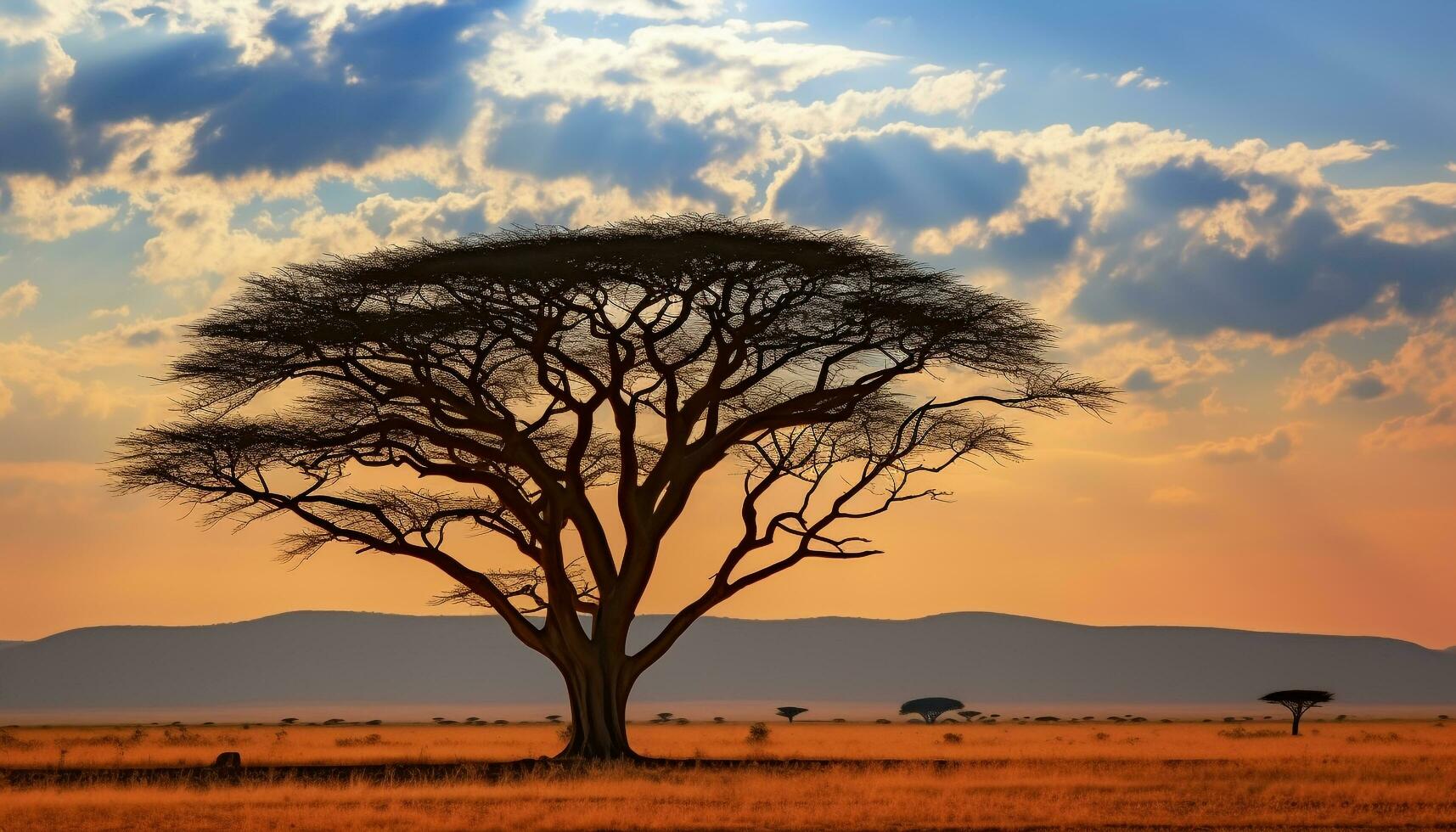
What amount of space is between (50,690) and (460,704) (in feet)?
169

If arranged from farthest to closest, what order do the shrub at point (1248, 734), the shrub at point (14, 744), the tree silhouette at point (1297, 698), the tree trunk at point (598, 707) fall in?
1. the tree silhouette at point (1297, 698)
2. the shrub at point (1248, 734)
3. the shrub at point (14, 744)
4. the tree trunk at point (598, 707)

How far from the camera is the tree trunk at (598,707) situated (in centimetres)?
3130

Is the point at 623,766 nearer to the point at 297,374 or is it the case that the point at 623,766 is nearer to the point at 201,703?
the point at 297,374

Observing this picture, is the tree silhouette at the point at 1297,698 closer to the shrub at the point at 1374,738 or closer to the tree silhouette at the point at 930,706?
the shrub at the point at 1374,738

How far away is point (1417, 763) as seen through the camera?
3600cm

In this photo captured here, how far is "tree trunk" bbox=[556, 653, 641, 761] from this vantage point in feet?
103

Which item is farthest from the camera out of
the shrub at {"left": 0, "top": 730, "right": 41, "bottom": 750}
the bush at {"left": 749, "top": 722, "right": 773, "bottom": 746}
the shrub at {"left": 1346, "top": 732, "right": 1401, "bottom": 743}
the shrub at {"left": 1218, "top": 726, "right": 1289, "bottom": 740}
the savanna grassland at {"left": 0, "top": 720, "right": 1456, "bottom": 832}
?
the shrub at {"left": 1218, "top": 726, "right": 1289, "bottom": 740}

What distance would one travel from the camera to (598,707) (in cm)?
3155

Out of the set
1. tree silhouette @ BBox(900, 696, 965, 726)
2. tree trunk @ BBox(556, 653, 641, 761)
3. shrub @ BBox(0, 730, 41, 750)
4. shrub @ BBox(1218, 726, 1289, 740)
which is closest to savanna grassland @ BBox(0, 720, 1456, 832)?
tree trunk @ BBox(556, 653, 641, 761)

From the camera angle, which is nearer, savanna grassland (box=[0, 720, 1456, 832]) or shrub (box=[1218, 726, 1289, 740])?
savanna grassland (box=[0, 720, 1456, 832])

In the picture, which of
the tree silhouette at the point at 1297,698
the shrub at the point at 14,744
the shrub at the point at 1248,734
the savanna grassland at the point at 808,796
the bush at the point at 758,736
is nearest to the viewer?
the savanna grassland at the point at 808,796

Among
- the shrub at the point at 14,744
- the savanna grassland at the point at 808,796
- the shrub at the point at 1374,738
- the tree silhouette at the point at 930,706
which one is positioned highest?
the tree silhouette at the point at 930,706

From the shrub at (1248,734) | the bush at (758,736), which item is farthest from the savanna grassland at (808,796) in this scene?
the shrub at (1248,734)

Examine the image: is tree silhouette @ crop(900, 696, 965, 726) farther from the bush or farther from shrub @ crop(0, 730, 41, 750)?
shrub @ crop(0, 730, 41, 750)
